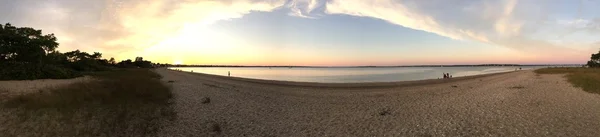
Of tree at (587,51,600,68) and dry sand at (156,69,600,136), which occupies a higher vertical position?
tree at (587,51,600,68)

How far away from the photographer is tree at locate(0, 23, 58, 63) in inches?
1564

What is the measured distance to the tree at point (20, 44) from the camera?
3972 cm

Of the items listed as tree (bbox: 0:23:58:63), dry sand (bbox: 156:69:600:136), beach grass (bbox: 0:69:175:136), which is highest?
tree (bbox: 0:23:58:63)

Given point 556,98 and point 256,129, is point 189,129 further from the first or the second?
point 556,98

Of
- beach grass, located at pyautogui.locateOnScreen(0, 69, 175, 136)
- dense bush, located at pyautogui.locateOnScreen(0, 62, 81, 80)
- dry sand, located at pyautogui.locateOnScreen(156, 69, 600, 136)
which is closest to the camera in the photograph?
beach grass, located at pyautogui.locateOnScreen(0, 69, 175, 136)

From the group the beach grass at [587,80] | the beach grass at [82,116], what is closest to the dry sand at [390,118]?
the beach grass at [82,116]

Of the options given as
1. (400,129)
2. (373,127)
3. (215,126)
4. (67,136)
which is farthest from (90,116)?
(400,129)

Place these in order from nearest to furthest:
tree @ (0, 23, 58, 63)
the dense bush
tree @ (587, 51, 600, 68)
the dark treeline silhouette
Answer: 1. the dense bush
2. the dark treeline silhouette
3. tree @ (0, 23, 58, 63)
4. tree @ (587, 51, 600, 68)

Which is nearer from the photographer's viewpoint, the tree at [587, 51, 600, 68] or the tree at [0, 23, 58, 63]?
the tree at [0, 23, 58, 63]

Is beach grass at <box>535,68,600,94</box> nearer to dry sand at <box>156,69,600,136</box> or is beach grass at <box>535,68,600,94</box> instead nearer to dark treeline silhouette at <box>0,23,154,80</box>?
dry sand at <box>156,69,600,136</box>

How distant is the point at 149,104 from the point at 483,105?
19334 millimetres

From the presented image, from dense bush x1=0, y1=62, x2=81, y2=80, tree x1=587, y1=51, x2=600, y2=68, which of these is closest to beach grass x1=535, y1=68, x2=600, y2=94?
dense bush x1=0, y1=62, x2=81, y2=80

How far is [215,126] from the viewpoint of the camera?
14242mm

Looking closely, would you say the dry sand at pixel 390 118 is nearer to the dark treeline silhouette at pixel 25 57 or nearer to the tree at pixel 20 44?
the dark treeline silhouette at pixel 25 57
